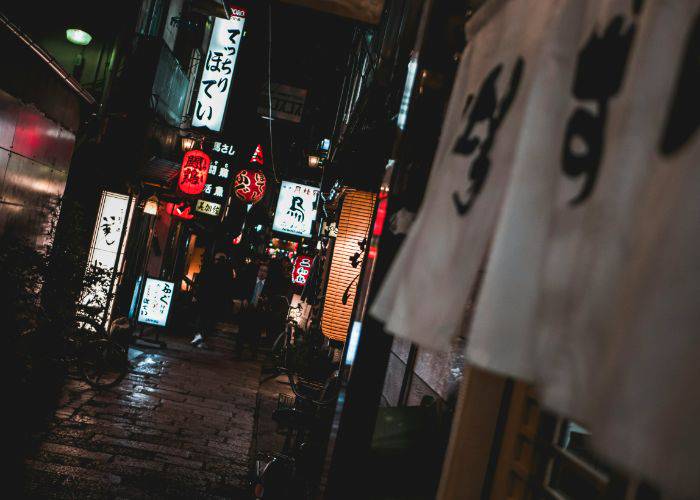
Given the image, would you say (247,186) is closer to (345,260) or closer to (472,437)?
(345,260)

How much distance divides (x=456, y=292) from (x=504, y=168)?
1.94 feet

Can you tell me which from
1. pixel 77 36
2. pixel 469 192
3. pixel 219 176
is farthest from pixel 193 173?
pixel 469 192

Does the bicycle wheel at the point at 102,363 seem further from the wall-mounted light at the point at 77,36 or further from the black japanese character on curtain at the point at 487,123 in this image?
the black japanese character on curtain at the point at 487,123

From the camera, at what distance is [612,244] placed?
139 cm

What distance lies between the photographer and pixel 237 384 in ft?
51.3

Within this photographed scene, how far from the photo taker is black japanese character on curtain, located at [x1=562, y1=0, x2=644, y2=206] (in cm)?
164

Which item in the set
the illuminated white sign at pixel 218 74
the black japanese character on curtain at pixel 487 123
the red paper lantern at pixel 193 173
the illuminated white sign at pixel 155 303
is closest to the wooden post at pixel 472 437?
the black japanese character on curtain at pixel 487 123

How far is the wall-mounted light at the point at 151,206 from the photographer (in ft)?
64.5

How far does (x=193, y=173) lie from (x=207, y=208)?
6156 mm

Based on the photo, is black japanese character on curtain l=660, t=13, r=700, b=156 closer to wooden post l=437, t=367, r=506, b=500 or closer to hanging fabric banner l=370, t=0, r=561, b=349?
hanging fabric banner l=370, t=0, r=561, b=349

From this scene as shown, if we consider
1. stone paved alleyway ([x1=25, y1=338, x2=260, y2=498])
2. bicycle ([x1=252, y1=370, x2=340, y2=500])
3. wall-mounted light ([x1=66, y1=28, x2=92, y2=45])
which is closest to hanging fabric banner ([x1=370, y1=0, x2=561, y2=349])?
bicycle ([x1=252, y1=370, x2=340, y2=500])

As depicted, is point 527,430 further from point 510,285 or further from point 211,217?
point 211,217

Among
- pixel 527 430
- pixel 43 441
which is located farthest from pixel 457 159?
pixel 43 441

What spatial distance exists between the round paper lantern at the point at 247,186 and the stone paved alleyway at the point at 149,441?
9.62 m
